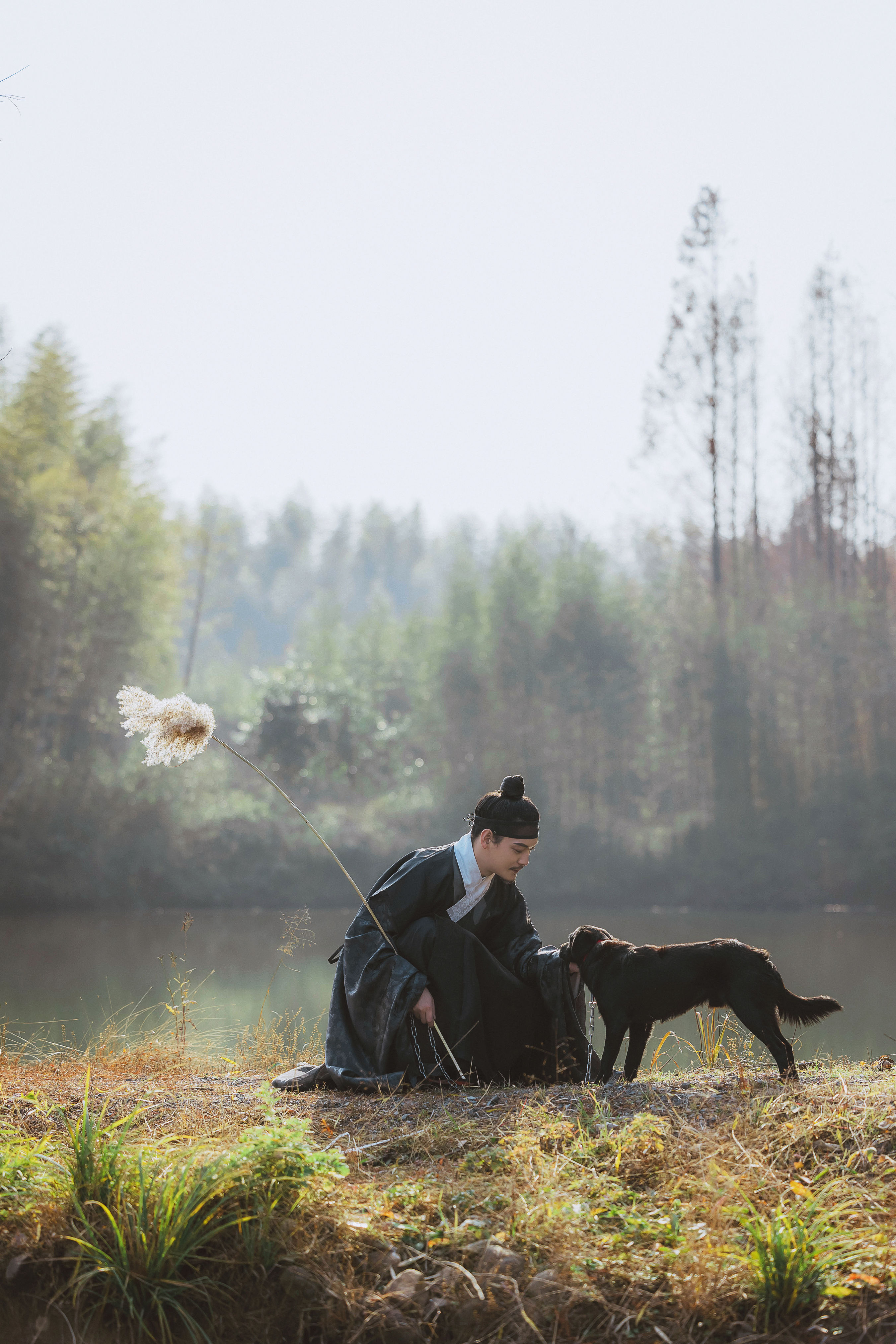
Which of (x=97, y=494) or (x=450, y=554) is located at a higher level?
(x=450, y=554)

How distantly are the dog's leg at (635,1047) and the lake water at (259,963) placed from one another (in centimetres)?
178

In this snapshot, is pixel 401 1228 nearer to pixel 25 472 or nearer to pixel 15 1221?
pixel 15 1221

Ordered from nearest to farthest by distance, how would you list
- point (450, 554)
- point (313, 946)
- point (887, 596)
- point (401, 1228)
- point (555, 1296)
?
point (555, 1296) → point (401, 1228) → point (313, 946) → point (887, 596) → point (450, 554)

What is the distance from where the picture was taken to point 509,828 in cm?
366

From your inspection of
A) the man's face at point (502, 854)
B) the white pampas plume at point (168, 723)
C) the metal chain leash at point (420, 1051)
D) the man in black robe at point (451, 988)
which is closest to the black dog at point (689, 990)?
the man in black robe at point (451, 988)

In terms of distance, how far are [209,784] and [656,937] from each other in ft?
31.4

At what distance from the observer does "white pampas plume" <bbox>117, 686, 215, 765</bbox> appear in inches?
135

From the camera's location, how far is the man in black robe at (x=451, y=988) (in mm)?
3521

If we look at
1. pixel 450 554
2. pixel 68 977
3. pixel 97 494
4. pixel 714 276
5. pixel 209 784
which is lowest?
pixel 68 977

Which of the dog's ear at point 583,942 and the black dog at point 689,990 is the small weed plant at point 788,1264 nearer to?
the black dog at point 689,990

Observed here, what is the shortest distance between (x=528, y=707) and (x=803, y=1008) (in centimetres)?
1630

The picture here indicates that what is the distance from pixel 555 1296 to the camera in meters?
2.06

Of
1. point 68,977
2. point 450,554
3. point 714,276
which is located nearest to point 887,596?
point 714,276

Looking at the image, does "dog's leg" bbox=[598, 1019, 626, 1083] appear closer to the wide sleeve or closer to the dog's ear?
the dog's ear
